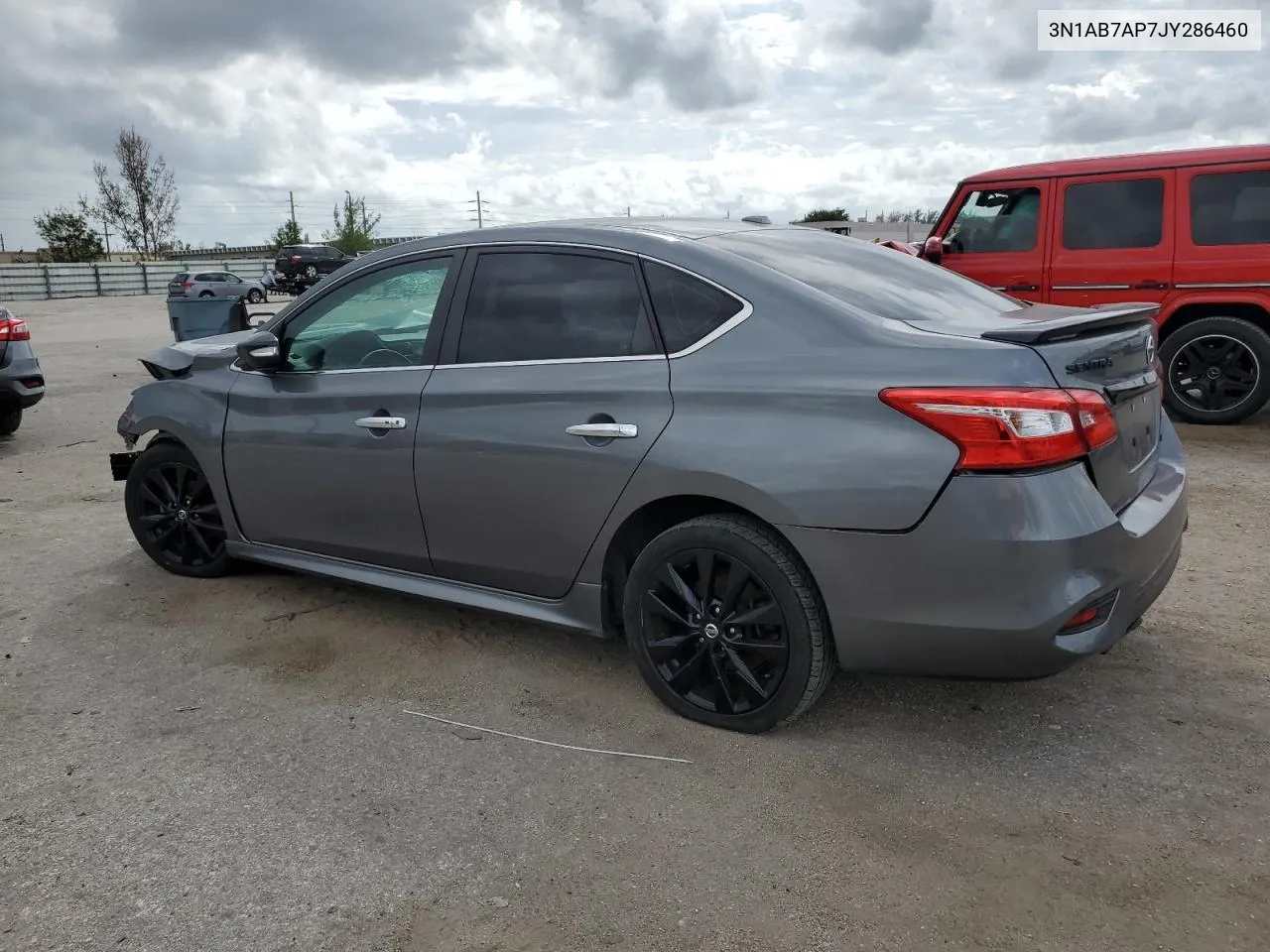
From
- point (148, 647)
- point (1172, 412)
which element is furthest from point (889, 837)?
point (1172, 412)

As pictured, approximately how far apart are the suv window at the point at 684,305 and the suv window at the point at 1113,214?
6266 millimetres

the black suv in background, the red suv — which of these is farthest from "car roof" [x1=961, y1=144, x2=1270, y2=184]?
the black suv in background

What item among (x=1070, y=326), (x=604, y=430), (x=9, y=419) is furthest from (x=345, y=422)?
(x=9, y=419)

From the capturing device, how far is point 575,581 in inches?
135

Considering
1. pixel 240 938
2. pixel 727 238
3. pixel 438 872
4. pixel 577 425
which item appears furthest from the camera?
pixel 727 238

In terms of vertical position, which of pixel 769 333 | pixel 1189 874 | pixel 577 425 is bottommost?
pixel 1189 874

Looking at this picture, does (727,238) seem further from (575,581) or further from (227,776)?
(227,776)

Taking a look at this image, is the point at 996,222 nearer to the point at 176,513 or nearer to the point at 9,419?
the point at 176,513

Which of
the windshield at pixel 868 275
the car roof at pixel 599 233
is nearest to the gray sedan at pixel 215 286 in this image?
the car roof at pixel 599 233

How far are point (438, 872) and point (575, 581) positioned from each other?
1.12 metres

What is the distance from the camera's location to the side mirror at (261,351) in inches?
162

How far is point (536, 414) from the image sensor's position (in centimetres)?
339

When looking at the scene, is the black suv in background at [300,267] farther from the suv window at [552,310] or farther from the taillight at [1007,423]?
the taillight at [1007,423]

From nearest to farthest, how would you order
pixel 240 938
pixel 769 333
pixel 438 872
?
pixel 240 938, pixel 438 872, pixel 769 333
